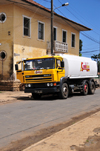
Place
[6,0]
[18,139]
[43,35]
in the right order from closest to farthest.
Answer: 1. [18,139]
2. [6,0]
3. [43,35]

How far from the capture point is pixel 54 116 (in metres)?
8.43

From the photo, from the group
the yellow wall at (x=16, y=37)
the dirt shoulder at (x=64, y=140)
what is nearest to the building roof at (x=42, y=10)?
the yellow wall at (x=16, y=37)

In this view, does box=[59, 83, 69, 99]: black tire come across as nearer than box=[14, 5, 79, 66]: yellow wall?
Yes

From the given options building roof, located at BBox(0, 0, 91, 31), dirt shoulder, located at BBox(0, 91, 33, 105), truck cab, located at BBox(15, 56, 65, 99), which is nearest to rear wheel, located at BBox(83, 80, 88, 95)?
truck cab, located at BBox(15, 56, 65, 99)

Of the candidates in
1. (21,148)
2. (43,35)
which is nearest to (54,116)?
(21,148)

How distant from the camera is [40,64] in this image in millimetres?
14016

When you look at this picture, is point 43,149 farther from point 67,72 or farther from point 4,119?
point 67,72

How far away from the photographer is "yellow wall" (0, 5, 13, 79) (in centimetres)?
2112

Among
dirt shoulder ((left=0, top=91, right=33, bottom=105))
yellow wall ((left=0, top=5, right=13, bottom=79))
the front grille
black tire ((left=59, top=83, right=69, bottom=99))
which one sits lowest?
dirt shoulder ((left=0, top=91, right=33, bottom=105))

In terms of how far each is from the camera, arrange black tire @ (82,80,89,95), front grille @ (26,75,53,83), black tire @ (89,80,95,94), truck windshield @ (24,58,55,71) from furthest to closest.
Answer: black tire @ (89,80,95,94), black tire @ (82,80,89,95), truck windshield @ (24,58,55,71), front grille @ (26,75,53,83)

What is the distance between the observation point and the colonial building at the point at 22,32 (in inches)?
830

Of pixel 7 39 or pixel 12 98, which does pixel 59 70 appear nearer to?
pixel 12 98

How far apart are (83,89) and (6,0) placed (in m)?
10.8

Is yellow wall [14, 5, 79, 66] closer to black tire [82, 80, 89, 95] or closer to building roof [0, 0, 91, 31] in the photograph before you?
building roof [0, 0, 91, 31]
